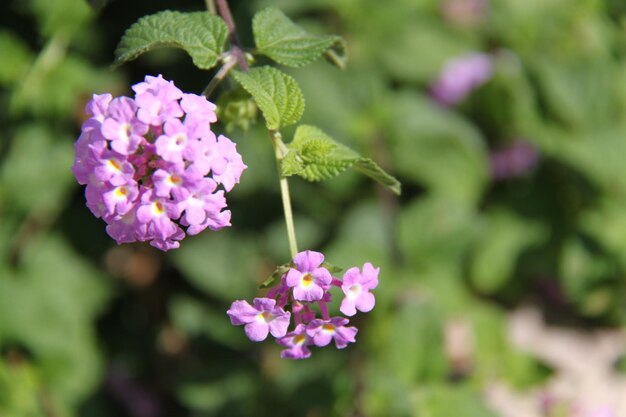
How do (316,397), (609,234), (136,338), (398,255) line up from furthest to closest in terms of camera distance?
(136,338) → (609,234) → (398,255) → (316,397)

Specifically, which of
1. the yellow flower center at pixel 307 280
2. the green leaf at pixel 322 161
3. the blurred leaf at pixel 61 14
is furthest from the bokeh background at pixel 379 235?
the yellow flower center at pixel 307 280

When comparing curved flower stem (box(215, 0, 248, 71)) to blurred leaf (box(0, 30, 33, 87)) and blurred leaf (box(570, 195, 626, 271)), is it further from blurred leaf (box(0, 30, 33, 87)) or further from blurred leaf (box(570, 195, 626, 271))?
blurred leaf (box(570, 195, 626, 271))

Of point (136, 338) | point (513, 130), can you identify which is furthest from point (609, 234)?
point (136, 338)

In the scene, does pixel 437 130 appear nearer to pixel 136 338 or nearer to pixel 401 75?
pixel 401 75

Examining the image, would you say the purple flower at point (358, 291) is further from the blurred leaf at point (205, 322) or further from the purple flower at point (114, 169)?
the blurred leaf at point (205, 322)

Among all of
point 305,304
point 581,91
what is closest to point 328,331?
point 305,304

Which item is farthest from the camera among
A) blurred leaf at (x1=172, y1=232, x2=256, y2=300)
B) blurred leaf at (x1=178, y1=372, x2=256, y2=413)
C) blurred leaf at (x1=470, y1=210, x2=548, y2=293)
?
blurred leaf at (x1=470, y1=210, x2=548, y2=293)

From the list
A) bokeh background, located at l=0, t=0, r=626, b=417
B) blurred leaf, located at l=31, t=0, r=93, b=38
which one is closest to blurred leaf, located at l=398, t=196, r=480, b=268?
bokeh background, located at l=0, t=0, r=626, b=417
